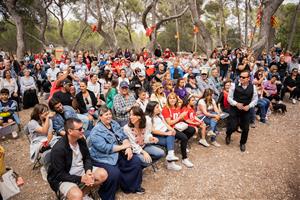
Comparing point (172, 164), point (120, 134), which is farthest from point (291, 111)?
point (120, 134)

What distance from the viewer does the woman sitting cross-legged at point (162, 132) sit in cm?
479

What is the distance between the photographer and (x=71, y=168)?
3371 millimetres

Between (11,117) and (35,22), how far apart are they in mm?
19192

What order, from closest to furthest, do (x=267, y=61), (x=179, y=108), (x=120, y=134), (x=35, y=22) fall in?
(x=120, y=134)
(x=179, y=108)
(x=267, y=61)
(x=35, y=22)

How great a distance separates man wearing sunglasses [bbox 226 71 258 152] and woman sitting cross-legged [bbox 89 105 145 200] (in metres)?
2.83

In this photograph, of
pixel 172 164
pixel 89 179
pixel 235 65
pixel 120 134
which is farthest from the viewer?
pixel 235 65

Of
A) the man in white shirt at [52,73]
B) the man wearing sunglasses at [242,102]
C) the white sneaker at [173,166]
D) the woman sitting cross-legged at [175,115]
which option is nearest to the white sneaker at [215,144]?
the man wearing sunglasses at [242,102]

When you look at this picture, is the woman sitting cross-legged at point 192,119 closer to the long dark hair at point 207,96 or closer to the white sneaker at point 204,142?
the white sneaker at point 204,142

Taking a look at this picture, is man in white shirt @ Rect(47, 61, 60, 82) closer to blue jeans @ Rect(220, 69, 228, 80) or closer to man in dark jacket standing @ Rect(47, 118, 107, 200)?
man in dark jacket standing @ Rect(47, 118, 107, 200)

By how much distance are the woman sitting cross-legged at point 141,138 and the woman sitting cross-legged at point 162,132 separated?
0.28 meters

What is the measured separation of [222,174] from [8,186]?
3660 millimetres

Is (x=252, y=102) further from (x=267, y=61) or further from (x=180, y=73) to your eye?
(x=267, y=61)

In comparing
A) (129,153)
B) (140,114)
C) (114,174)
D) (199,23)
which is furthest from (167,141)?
(199,23)

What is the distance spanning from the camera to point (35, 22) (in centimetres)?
2247
